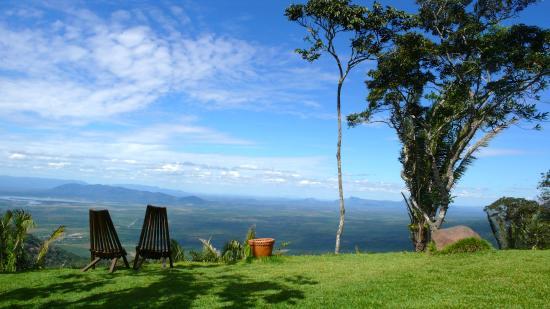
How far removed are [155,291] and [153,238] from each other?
3.90 m

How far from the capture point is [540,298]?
754cm

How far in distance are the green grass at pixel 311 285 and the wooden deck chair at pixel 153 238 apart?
19.6 inches

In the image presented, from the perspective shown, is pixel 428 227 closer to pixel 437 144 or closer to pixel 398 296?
pixel 437 144

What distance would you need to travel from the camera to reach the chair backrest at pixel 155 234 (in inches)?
504

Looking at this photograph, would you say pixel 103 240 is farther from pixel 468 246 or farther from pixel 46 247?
pixel 468 246

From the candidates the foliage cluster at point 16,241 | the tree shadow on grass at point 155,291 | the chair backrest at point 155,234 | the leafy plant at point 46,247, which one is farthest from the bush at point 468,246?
the foliage cluster at point 16,241

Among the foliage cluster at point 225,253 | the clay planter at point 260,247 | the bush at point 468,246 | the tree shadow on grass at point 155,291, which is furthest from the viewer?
the foliage cluster at point 225,253

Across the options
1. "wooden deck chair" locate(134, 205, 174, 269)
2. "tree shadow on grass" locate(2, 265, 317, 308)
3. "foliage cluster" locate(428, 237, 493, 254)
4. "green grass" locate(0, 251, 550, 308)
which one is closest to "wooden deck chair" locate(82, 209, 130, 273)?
"green grass" locate(0, 251, 550, 308)

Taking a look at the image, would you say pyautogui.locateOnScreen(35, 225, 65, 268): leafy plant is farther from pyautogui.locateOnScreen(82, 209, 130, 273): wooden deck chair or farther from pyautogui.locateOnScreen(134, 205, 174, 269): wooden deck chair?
pyautogui.locateOnScreen(134, 205, 174, 269): wooden deck chair

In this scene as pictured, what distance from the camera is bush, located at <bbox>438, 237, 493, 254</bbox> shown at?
46.8 feet

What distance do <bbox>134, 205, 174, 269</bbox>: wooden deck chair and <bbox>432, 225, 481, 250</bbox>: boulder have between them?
965cm

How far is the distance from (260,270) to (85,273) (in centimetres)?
509

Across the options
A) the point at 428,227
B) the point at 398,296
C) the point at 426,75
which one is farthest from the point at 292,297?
the point at 426,75

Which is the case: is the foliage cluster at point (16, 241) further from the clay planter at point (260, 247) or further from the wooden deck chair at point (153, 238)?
the clay planter at point (260, 247)
